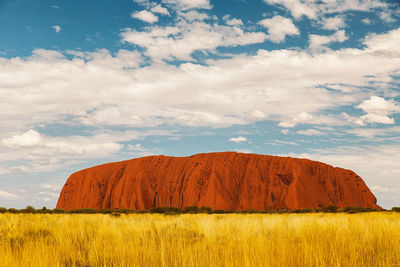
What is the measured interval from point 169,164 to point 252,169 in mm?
18997

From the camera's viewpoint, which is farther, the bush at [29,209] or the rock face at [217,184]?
the rock face at [217,184]

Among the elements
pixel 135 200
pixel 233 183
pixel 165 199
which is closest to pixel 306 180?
pixel 233 183

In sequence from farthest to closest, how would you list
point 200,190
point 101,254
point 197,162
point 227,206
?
point 197,162 < point 200,190 < point 227,206 < point 101,254

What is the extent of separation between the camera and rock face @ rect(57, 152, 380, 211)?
196 ft

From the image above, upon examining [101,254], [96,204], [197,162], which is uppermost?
[197,162]

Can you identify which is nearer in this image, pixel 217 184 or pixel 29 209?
pixel 29 209

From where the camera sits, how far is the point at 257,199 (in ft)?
196

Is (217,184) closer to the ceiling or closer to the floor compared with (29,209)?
closer to the ceiling

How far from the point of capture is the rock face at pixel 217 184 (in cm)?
5966

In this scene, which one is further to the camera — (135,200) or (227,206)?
(135,200)

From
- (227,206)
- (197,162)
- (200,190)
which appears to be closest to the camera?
(227,206)

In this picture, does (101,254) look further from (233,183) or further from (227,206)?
(233,183)

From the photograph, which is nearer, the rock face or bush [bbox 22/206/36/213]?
bush [bbox 22/206/36/213]

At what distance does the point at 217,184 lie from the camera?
60.5 m
